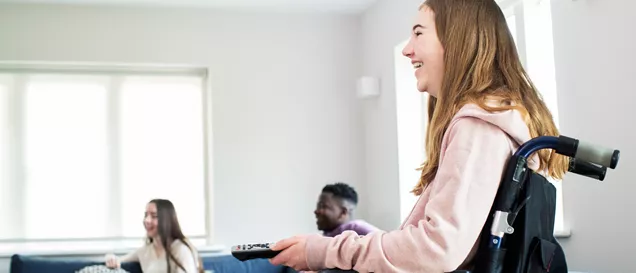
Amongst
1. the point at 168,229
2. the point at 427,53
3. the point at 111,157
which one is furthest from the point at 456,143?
the point at 111,157

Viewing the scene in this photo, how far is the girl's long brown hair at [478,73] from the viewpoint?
1.32m

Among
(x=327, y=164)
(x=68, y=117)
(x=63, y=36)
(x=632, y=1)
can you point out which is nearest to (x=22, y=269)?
(x=68, y=117)

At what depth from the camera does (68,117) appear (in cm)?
487

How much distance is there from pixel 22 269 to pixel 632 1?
3.42 metres

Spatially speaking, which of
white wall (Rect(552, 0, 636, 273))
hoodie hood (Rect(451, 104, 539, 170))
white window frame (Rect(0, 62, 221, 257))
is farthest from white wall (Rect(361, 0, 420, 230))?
hoodie hood (Rect(451, 104, 539, 170))

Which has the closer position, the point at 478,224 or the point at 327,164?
the point at 478,224

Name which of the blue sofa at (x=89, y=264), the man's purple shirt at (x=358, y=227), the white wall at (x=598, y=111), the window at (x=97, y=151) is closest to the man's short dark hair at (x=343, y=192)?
the man's purple shirt at (x=358, y=227)

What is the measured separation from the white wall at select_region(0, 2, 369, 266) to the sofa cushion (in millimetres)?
885

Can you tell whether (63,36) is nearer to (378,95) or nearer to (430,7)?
(378,95)

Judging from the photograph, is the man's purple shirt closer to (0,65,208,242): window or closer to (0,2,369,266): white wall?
(0,2,369,266): white wall

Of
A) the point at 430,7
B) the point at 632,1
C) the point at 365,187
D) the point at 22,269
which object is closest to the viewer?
the point at 430,7

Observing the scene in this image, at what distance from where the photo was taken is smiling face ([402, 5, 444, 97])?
1386 millimetres

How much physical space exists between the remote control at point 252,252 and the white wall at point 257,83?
3625 millimetres

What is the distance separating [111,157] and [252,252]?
380 centimetres
